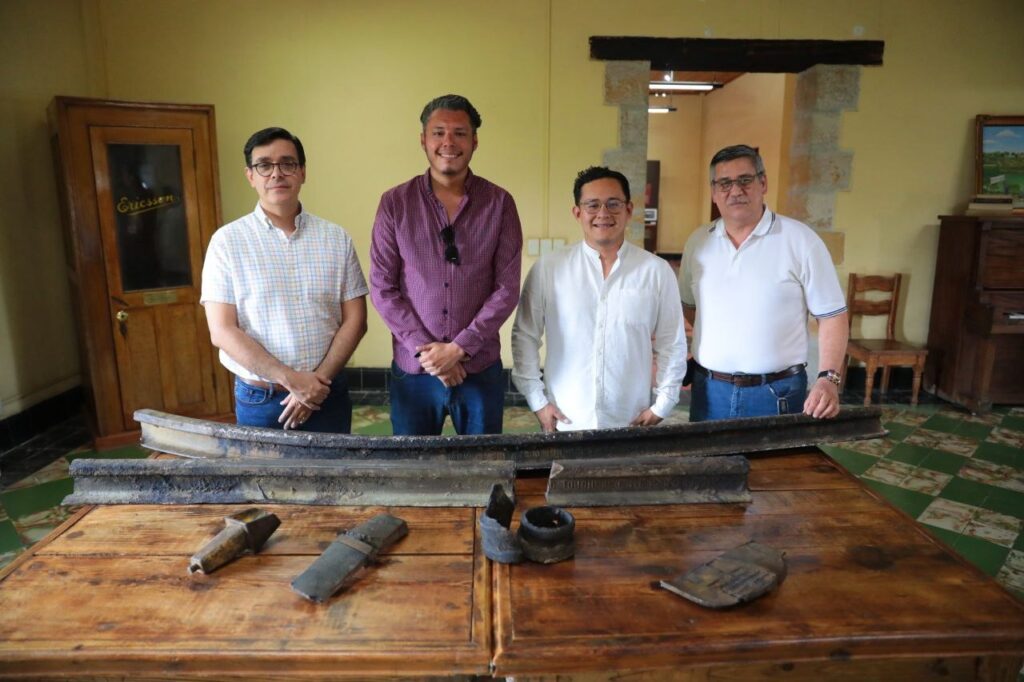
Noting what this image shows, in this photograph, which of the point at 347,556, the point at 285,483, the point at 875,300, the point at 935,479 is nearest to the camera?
the point at 347,556

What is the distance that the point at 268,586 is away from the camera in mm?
1246

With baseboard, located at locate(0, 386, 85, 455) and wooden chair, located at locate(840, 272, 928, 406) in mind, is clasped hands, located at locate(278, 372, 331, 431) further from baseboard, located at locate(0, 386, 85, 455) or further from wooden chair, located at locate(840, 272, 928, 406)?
wooden chair, located at locate(840, 272, 928, 406)

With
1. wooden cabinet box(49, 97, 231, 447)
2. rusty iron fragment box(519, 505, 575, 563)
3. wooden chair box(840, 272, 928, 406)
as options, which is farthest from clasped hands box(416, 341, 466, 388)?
wooden chair box(840, 272, 928, 406)

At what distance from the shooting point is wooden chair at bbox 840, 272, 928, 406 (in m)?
4.68

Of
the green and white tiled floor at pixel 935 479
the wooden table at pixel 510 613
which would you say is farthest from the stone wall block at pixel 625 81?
the wooden table at pixel 510 613

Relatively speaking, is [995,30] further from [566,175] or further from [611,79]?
[566,175]

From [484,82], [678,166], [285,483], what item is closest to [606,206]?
[285,483]

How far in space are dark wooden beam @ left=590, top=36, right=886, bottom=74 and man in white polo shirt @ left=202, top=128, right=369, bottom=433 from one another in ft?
10.5

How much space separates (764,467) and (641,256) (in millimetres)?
781

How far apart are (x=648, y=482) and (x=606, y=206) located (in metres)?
0.91

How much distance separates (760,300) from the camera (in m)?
2.16

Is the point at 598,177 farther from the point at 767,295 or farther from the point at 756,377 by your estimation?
the point at 756,377

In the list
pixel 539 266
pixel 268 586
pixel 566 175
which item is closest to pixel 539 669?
pixel 268 586

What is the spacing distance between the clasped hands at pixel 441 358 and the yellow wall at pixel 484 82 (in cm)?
282
